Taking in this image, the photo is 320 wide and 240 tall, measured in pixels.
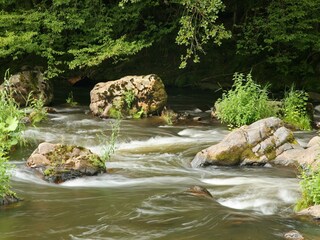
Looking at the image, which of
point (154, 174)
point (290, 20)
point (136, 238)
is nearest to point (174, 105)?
point (290, 20)

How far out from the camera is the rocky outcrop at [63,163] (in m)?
7.63

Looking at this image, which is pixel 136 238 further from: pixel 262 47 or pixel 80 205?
pixel 262 47

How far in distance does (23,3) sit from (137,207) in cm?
1531

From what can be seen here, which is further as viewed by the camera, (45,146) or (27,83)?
(27,83)

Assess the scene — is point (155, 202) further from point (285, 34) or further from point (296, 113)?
point (285, 34)

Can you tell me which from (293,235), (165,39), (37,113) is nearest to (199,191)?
(293,235)

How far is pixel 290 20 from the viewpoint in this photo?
17766 millimetres

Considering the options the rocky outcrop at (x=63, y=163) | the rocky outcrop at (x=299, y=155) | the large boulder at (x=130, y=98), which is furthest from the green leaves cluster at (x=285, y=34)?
the rocky outcrop at (x=63, y=163)

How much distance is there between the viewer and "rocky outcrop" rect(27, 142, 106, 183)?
25.0 ft

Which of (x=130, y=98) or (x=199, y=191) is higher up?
(x=130, y=98)

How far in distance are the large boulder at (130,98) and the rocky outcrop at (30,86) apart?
222 cm

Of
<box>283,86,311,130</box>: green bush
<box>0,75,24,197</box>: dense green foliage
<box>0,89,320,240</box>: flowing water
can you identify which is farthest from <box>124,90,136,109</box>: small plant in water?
<box>0,75,24,197</box>: dense green foliage

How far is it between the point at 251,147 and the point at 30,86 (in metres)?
9.30

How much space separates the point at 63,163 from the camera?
306 inches
